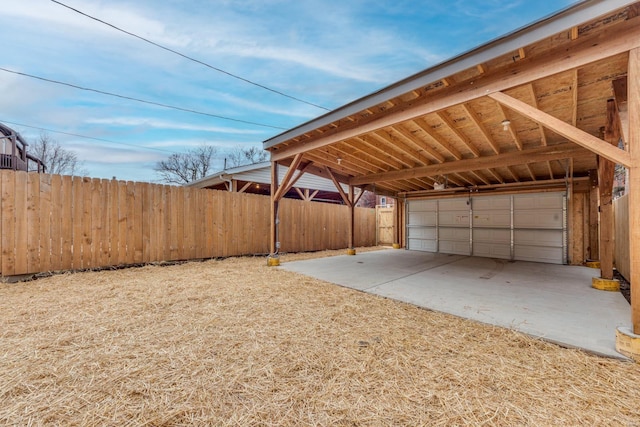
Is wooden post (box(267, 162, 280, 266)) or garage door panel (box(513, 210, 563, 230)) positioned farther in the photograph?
garage door panel (box(513, 210, 563, 230))

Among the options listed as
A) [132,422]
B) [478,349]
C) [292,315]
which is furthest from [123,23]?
[478,349]

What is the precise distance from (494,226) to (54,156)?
24.3 m

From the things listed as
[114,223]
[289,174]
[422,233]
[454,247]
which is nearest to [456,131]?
[289,174]

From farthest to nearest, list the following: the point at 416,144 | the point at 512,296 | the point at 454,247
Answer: the point at 454,247 → the point at 416,144 → the point at 512,296

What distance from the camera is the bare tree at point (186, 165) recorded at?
68.2 ft

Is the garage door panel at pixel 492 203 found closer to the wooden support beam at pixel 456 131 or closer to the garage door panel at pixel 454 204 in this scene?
the garage door panel at pixel 454 204

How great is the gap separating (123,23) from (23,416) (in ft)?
23.5

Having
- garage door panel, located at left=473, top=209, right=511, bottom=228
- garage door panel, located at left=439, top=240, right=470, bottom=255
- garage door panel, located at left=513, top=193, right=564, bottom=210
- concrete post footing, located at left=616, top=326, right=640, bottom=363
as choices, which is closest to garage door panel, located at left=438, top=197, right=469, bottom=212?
garage door panel, located at left=473, top=209, right=511, bottom=228

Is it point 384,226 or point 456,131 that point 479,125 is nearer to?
point 456,131

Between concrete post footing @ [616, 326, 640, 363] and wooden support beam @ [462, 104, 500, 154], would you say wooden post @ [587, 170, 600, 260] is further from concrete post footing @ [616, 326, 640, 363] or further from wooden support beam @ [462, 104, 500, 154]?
concrete post footing @ [616, 326, 640, 363]

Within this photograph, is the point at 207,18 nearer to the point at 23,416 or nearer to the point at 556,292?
the point at 23,416

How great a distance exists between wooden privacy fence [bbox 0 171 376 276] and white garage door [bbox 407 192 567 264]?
6275 millimetres

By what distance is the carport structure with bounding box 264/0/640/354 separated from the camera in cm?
225

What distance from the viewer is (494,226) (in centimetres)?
847
